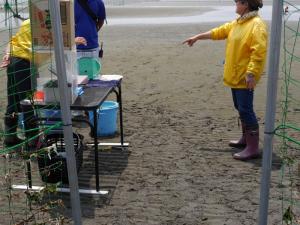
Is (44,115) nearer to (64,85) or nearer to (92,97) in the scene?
(92,97)

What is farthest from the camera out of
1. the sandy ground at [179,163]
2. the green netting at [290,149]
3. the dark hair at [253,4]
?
the dark hair at [253,4]

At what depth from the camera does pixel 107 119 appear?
5.76m

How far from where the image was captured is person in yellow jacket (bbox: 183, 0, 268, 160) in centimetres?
465

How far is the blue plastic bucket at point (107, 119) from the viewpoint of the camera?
18.3 ft

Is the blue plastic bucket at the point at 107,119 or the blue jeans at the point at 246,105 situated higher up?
the blue jeans at the point at 246,105

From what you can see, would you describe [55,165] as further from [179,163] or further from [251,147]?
[251,147]

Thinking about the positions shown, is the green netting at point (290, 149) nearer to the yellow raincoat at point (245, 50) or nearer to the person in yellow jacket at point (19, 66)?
the yellow raincoat at point (245, 50)

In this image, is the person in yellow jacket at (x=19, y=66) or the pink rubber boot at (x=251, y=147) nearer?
the person in yellow jacket at (x=19, y=66)

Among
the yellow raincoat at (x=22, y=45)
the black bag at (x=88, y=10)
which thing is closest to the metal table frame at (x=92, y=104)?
the yellow raincoat at (x=22, y=45)

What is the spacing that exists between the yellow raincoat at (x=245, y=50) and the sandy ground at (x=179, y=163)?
0.93 meters

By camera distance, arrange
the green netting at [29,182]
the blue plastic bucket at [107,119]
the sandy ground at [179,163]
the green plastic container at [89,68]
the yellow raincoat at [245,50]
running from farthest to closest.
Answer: the blue plastic bucket at [107,119], the green plastic container at [89,68], the yellow raincoat at [245,50], the sandy ground at [179,163], the green netting at [29,182]

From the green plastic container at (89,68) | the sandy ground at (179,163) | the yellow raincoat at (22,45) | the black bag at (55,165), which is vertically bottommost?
the sandy ground at (179,163)

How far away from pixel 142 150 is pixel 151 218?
1613 millimetres

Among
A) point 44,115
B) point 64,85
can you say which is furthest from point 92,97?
point 64,85
